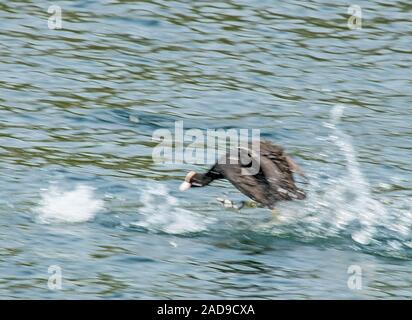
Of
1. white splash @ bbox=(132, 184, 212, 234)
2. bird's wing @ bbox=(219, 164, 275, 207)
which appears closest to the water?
white splash @ bbox=(132, 184, 212, 234)

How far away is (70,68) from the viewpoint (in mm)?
17078

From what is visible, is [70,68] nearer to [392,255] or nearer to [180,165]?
[180,165]

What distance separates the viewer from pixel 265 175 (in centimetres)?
1210

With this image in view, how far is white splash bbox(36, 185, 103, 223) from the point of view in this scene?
40.7 ft

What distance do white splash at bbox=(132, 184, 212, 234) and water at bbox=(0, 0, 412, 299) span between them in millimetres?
20

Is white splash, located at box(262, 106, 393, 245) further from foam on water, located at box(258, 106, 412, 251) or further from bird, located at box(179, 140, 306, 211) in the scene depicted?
bird, located at box(179, 140, 306, 211)

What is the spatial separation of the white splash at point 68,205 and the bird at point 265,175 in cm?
136

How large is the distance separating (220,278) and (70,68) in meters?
6.69

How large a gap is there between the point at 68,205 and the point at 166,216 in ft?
3.09

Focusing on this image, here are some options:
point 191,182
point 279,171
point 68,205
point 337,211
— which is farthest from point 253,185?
point 68,205

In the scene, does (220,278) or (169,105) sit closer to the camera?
(220,278)

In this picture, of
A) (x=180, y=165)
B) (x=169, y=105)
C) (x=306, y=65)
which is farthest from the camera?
(x=306, y=65)

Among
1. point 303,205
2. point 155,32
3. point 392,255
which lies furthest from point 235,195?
point 155,32

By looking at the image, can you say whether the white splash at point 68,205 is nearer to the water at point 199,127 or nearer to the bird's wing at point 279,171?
the water at point 199,127
